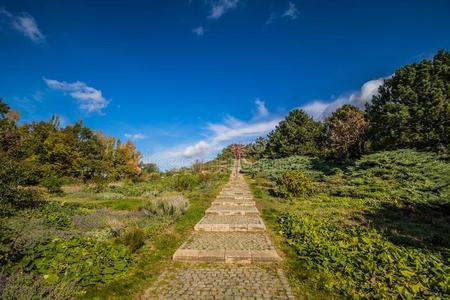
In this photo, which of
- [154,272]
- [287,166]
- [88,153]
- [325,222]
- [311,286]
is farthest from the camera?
[88,153]

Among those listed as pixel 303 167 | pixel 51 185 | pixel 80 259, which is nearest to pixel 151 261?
pixel 80 259

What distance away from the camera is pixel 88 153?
33.8 metres

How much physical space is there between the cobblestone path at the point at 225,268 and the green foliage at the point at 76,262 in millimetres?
1044

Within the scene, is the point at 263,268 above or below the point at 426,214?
below

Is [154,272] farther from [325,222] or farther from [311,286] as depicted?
[325,222]

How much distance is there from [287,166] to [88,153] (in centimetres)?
2919

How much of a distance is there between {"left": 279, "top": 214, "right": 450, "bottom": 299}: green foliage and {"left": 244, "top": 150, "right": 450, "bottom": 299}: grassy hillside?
0.05 feet

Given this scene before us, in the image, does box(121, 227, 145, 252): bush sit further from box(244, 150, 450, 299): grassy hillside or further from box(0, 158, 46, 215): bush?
box(0, 158, 46, 215): bush

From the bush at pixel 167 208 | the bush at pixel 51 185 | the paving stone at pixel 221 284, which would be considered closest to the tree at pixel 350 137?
the bush at pixel 167 208

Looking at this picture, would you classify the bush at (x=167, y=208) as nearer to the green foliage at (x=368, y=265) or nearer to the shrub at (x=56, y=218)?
the shrub at (x=56, y=218)

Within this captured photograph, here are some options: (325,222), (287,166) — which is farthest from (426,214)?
(287,166)

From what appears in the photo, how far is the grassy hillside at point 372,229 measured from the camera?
418 cm

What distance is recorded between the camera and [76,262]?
14.9ft

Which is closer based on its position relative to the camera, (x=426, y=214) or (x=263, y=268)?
(x=263, y=268)
